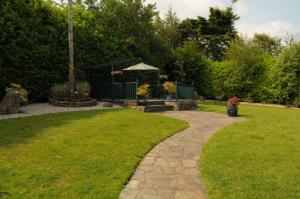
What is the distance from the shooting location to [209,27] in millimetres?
37531

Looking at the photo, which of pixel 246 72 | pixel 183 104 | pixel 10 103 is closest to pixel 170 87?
pixel 183 104

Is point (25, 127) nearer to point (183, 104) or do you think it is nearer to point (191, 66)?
point (183, 104)

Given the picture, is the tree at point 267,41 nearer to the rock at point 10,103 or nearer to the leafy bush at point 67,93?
the leafy bush at point 67,93

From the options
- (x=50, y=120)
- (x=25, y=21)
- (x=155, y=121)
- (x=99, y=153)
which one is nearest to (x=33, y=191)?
(x=99, y=153)

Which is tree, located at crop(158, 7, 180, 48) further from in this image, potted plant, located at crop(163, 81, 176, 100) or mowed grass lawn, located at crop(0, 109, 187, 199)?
mowed grass lawn, located at crop(0, 109, 187, 199)

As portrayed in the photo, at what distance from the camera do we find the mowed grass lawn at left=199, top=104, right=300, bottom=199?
4539mm

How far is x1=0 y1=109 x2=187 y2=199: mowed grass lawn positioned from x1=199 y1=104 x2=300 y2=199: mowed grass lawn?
1.42 metres

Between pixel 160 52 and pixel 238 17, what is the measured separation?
18.3m

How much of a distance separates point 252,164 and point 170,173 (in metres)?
1.69

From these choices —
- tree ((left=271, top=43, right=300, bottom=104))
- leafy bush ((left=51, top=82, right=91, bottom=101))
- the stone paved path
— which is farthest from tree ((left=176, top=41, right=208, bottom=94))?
the stone paved path

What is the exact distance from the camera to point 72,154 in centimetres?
592

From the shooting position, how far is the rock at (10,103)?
442 inches

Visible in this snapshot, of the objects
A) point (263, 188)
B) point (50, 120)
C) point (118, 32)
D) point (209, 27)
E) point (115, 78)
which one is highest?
point (209, 27)

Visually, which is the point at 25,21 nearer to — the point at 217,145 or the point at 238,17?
the point at 217,145
